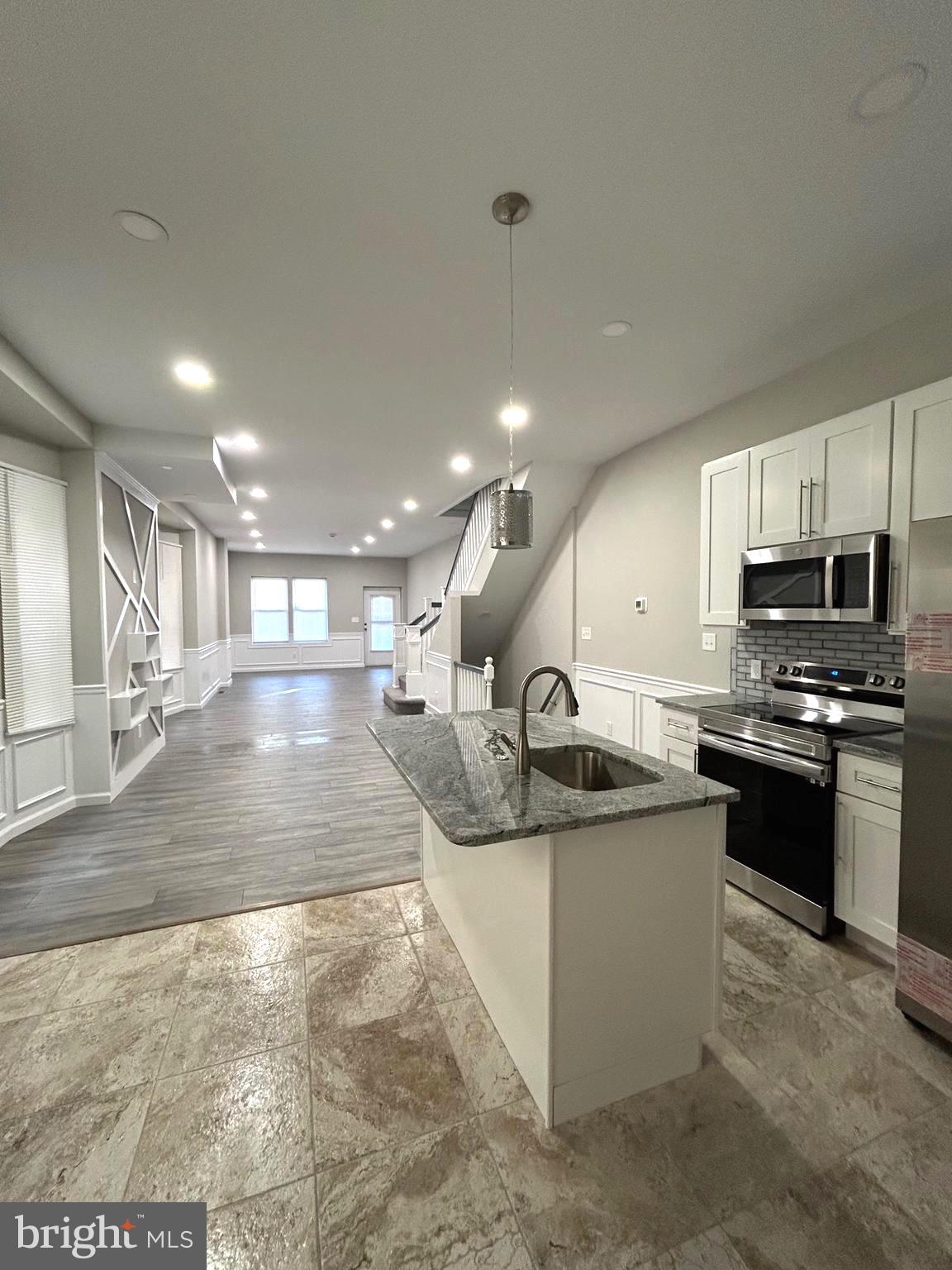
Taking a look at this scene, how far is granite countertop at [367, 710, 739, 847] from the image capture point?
133cm

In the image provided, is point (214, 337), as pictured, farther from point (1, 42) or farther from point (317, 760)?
point (317, 760)

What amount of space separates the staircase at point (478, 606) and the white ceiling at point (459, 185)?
1.98 meters

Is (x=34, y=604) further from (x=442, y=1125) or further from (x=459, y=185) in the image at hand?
(x=442, y=1125)

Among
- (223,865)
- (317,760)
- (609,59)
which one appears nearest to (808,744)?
(609,59)

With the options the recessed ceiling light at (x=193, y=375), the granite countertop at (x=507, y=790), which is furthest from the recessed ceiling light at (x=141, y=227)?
the granite countertop at (x=507, y=790)

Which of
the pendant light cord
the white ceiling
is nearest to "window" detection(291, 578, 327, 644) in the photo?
the white ceiling

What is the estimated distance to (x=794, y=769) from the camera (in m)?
2.32

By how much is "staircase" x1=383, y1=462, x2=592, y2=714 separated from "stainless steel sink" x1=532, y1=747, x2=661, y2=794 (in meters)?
2.54

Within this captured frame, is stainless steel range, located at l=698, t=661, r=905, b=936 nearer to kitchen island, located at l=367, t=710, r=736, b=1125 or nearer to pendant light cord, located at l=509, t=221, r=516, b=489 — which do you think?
kitchen island, located at l=367, t=710, r=736, b=1125

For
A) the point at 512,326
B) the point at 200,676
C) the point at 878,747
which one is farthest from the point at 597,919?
the point at 200,676

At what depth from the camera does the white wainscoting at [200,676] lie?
770 cm

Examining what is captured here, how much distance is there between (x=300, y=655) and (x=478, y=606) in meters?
7.34

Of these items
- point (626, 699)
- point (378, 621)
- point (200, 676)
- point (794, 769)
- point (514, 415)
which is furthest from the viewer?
point (378, 621)

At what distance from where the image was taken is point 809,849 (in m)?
2.31
